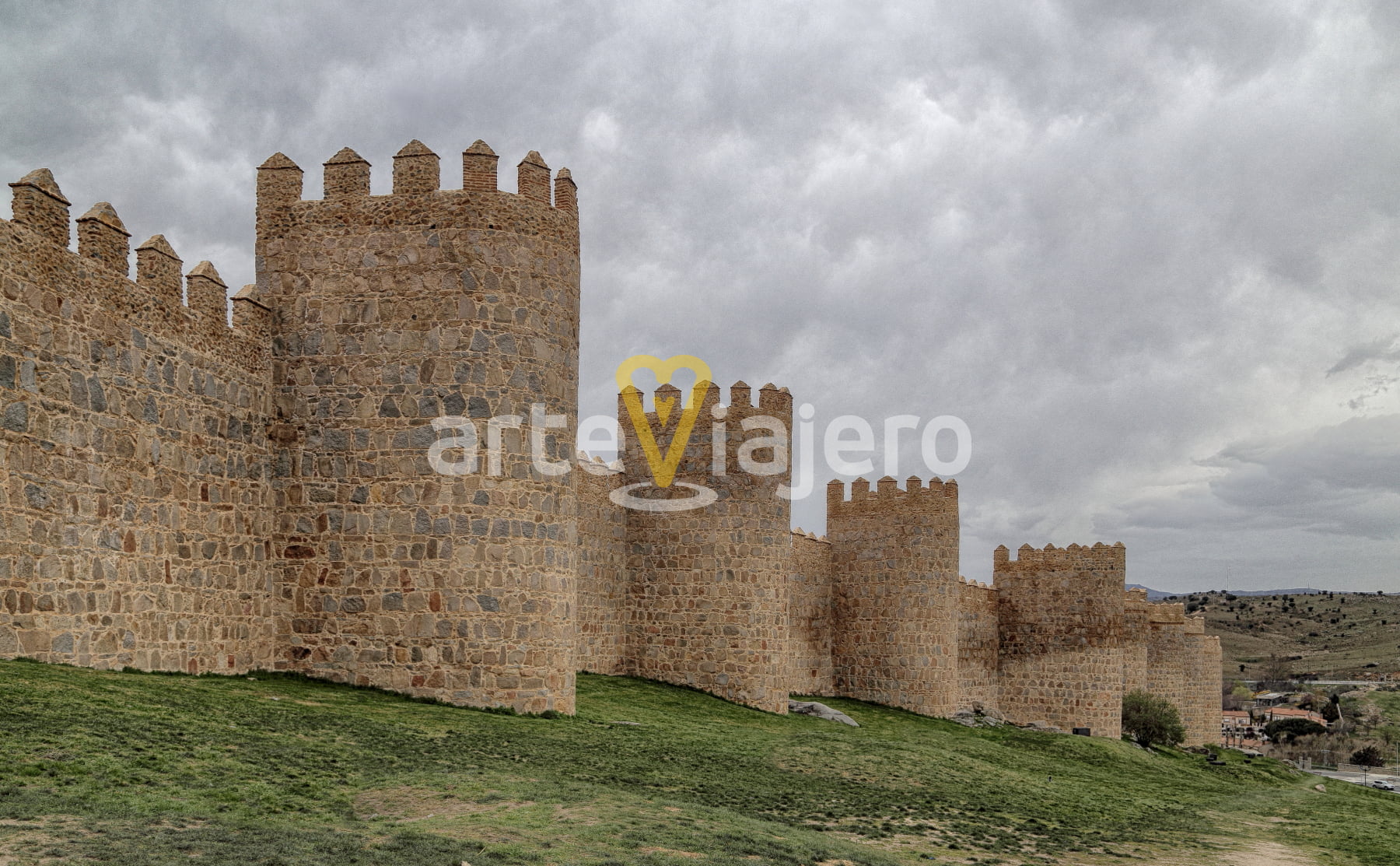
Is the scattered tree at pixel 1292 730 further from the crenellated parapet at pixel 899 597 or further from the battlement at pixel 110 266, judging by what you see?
the battlement at pixel 110 266

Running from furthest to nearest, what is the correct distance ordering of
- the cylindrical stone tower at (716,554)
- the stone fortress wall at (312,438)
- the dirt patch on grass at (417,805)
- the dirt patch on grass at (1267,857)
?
the cylindrical stone tower at (716,554), the stone fortress wall at (312,438), the dirt patch on grass at (1267,857), the dirt patch on grass at (417,805)

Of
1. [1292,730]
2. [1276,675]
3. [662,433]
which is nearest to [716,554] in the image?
[662,433]

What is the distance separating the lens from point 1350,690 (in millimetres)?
80812

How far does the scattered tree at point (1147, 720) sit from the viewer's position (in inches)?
1465

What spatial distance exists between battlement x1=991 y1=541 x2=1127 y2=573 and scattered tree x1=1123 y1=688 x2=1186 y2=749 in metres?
5.68

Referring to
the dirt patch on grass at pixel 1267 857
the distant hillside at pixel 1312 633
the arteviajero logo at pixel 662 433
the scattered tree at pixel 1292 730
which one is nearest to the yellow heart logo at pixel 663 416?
the arteviajero logo at pixel 662 433

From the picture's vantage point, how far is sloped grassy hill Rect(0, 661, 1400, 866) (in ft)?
23.3

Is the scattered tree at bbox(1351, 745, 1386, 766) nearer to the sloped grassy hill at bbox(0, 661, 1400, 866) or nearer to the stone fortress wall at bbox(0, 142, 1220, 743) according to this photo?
the sloped grassy hill at bbox(0, 661, 1400, 866)

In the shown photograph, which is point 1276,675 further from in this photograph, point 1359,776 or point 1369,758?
point 1359,776

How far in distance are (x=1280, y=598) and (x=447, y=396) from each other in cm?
13170

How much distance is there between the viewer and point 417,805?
335 inches

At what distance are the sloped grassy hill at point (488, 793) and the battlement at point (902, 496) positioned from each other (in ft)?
43.5

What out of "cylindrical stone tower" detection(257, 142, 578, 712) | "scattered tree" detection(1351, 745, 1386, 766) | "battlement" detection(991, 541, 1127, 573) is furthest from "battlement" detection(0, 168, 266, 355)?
"scattered tree" detection(1351, 745, 1386, 766)

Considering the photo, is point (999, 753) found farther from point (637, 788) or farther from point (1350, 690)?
point (1350, 690)
